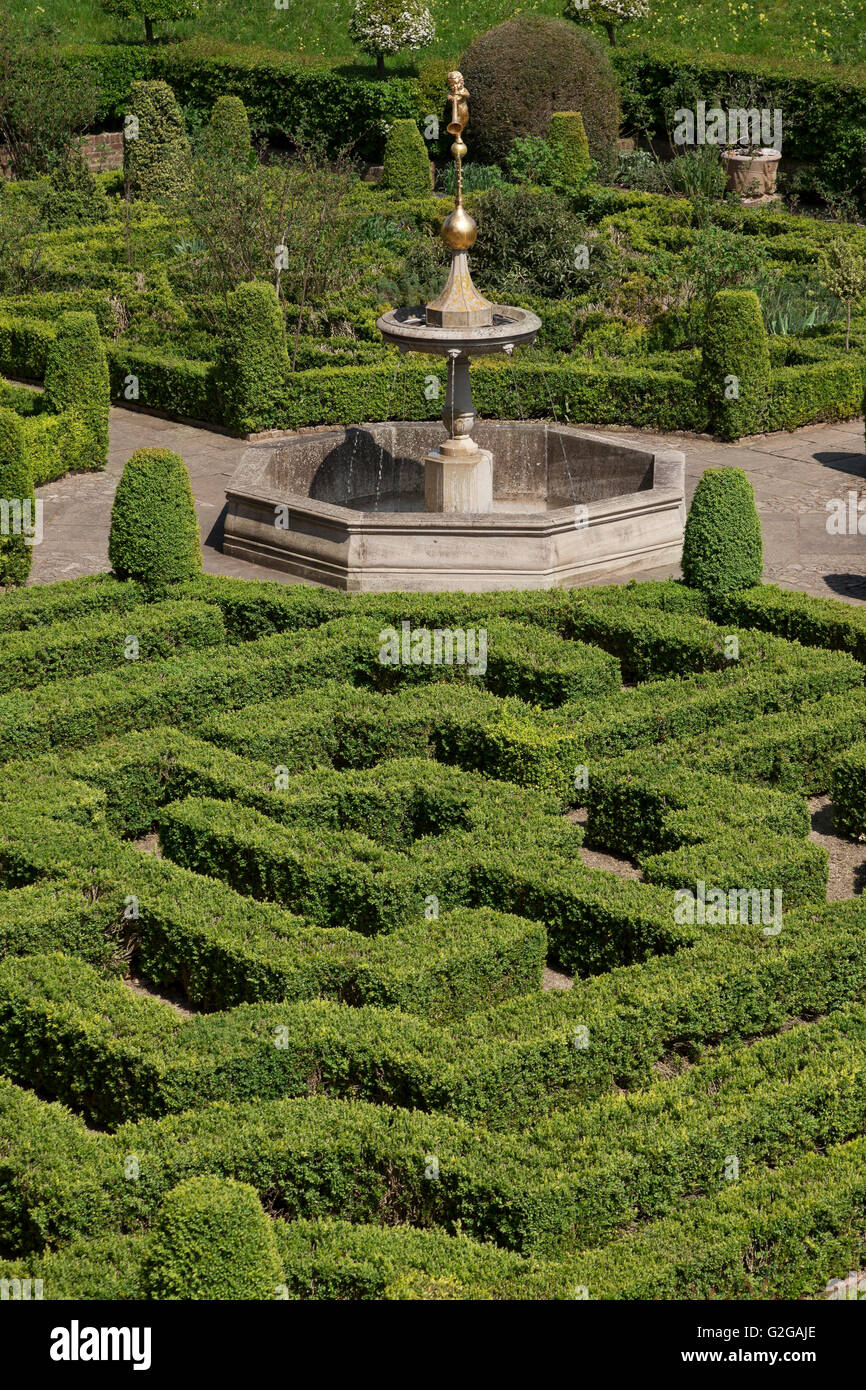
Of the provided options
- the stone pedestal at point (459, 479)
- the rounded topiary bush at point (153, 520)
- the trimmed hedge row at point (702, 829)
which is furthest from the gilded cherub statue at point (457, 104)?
the trimmed hedge row at point (702, 829)

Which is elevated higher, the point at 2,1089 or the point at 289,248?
the point at 289,248

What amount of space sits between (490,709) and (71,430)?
837 centimetres

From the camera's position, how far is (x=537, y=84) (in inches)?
1198

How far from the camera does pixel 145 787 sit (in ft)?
37.4

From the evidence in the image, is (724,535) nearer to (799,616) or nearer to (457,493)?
(799,616)

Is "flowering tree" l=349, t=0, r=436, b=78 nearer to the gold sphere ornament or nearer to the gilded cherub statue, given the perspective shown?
the gilded cherub statue

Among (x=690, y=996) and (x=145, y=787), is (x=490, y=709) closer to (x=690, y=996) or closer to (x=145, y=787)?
(x=145, y=787)

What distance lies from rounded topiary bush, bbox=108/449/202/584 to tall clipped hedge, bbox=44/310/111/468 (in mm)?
4852

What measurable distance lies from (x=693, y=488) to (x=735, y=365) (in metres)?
2.31

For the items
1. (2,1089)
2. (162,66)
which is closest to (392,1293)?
(2,1089)

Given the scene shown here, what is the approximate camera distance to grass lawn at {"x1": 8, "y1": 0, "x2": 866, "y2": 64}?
123 ft

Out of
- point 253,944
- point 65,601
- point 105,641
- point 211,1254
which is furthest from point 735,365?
point 211,1254

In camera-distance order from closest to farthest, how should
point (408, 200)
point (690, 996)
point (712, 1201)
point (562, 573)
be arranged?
1. point (712, 1201)
2. point (690, 996)
3. point (562, 573)
4. point (408, 200)

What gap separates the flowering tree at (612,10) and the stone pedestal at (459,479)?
22.7 m
